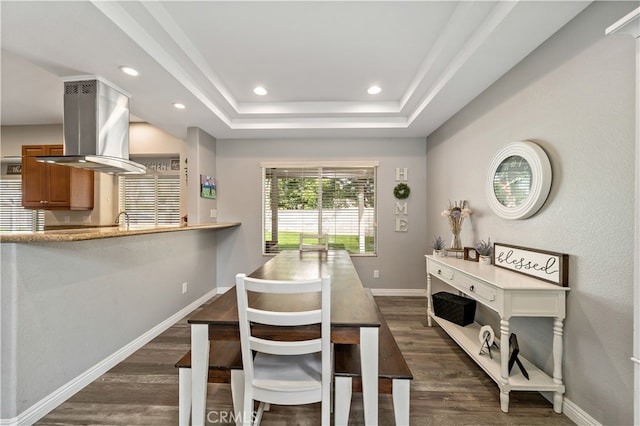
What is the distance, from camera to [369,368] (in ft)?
4.00

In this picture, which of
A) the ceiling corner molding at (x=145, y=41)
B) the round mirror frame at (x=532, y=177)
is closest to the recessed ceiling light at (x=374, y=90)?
the round mirror frame at (x=532, y=177)

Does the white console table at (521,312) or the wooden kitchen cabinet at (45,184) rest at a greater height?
the wooden kitchen cabinet at (45,184)

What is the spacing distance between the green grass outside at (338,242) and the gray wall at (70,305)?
65.9 inches

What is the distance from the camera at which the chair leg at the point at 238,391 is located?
136 cm

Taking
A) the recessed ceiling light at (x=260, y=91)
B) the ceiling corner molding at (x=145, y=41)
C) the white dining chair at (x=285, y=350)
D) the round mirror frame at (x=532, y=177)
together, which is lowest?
the white dining chair at (x=285, y=350)

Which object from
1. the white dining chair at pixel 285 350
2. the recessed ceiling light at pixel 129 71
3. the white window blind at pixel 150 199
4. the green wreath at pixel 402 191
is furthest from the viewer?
the white window blind at pixel 150 199

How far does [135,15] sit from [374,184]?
3215 mm

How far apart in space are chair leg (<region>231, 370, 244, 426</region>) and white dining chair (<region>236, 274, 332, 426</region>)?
0.41 ft

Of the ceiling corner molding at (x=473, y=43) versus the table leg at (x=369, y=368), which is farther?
the ceiling corner molding at (x=473, y=43)

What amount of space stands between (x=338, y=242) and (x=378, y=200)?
919 millimetres

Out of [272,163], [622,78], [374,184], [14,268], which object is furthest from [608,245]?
[272,163]

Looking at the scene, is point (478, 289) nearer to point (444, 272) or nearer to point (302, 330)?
point (444, 272)

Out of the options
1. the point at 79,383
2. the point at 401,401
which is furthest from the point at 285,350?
the point at 79,383

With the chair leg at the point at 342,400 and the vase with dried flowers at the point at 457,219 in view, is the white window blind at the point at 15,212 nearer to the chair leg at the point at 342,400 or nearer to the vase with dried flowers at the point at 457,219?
the chair leg at the point at 342,400
